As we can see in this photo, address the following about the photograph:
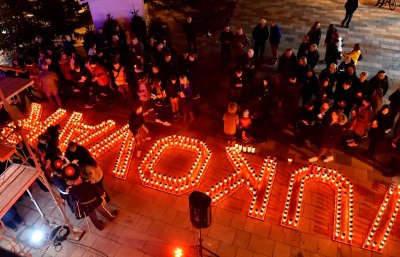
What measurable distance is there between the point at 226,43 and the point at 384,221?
25.3 feet

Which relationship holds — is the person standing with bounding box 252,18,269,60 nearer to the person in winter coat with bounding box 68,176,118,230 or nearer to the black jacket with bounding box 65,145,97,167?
the black jacket with bounding box 65,145,97,167

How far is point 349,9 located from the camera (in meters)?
15.2

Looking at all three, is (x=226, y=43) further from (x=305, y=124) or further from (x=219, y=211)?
(x=219, y=211)

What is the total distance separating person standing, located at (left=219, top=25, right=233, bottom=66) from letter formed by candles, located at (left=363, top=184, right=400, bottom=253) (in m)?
7.10

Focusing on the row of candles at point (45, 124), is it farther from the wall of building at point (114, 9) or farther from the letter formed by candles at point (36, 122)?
the wall of building at point (114, 9)

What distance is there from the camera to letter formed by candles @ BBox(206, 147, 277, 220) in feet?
26.5

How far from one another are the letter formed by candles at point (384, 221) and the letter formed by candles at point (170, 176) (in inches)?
161

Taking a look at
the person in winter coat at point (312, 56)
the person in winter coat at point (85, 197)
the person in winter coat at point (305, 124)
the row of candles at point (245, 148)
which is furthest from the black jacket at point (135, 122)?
the person in winter coat at point (312, 56)

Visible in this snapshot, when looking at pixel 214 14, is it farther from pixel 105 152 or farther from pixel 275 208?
pixel 275 208

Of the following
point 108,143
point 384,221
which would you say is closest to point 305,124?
point 384,221

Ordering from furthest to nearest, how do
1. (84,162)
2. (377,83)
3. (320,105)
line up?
1. (377,83)
2. (320,105)
3. (84,162)

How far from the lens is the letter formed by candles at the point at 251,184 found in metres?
8.06

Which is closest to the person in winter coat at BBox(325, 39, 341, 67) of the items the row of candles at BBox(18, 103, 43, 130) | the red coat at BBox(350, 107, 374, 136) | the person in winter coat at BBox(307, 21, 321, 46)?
the person in winter coat at BBox(307, 21, 321, 46)

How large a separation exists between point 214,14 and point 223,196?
10015 millimetres
